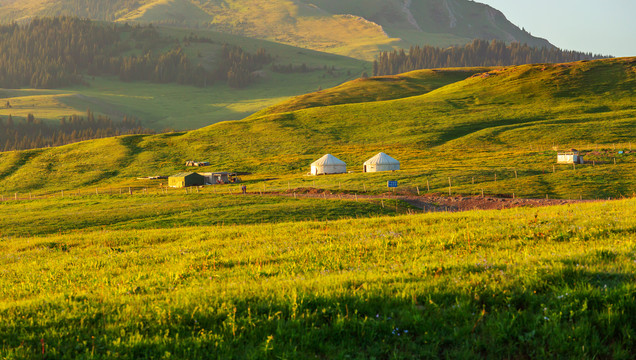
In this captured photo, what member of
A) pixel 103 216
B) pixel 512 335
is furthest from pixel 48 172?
pixel 512 335

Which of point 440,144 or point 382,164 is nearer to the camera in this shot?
point 382,164

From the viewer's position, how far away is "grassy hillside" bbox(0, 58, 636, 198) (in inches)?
2304

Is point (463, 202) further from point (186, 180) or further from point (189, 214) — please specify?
point (186, 180)

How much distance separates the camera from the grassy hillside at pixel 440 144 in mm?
58531

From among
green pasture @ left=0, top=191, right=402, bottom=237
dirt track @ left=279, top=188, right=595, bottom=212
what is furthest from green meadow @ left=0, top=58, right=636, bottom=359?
dirt track @ left=279, top=188, right=595, bottom=212

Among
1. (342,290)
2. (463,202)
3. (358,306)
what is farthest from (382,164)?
(358,306)

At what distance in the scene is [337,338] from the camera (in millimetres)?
6914

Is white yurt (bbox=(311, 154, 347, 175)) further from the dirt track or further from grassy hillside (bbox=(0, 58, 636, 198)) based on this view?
the dirt track

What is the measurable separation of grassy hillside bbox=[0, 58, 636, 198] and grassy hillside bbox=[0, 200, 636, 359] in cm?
4326

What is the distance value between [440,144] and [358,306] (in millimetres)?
94693

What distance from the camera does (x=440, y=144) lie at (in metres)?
98.1

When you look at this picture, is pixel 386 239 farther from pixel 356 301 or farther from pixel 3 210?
pixel 3 210

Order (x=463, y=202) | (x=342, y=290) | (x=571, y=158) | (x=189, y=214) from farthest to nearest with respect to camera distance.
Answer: (x=571, y=158)
(x=463, y=202)
(x=189, y=214)
(x=342, y=290)

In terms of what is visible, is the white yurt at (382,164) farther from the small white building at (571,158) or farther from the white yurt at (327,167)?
the small white building at (571,158)
